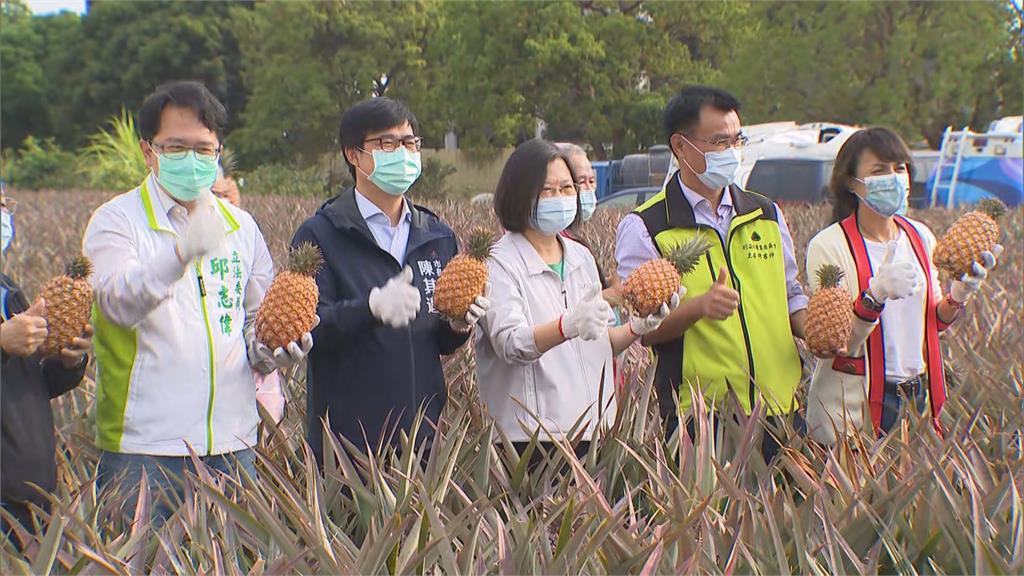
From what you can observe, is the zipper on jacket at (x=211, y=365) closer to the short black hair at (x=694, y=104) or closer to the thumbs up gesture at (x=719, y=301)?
the thumbs up gesture at (x=719, y=301)

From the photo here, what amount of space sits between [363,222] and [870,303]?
149 centimetres

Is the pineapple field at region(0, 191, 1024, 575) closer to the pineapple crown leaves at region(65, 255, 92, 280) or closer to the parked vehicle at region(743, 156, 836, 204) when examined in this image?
the pineapple crown leaves at region(65, 255, 92, 280)

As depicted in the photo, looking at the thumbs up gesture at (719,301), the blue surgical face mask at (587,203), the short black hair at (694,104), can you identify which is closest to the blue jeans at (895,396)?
the thumbs up gesture at (719,301)

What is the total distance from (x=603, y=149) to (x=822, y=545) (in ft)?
23.3

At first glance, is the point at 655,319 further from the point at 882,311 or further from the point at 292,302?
the point at 292,302

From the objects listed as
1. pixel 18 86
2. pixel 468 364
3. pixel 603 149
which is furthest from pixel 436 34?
pixel 18 86

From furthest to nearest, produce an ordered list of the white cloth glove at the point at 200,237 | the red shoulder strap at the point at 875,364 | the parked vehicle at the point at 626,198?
the parked vehicle at the point at 626,198, the red shoulder strap at the point at 875,364, the white cloth glove at the point at 200,237

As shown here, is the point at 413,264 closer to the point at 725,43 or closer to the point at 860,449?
the point at 860,449

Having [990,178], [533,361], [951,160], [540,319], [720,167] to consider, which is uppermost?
[720,167]

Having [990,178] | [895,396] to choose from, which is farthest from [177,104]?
[990,178]

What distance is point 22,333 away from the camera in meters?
2.48

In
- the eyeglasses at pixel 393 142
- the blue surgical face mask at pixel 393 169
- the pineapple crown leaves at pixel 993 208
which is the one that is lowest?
the pineapple crown leaves at pixel 993 208

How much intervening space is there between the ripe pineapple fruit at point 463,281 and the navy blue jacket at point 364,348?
0.26 metres

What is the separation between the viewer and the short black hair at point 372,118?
312cm
